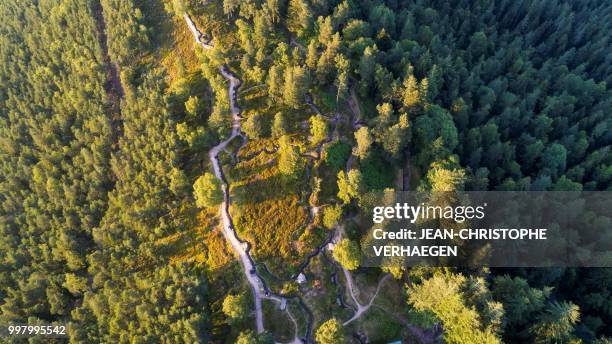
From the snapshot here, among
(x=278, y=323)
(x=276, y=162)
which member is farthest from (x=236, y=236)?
(x=278, y=323)

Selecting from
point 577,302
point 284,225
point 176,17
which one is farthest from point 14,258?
point 577,302

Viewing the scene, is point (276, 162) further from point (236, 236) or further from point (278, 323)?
point (278, 323)

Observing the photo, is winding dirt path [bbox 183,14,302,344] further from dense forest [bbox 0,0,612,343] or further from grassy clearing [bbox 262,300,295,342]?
dense forest [bbox 0,0,612,343]

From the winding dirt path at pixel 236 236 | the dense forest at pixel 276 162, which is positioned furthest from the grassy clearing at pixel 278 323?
the winding dirt path at pixel 236 236

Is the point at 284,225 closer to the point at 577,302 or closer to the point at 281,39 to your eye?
the point at 281,39

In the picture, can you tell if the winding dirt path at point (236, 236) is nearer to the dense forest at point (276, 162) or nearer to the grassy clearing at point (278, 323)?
the grassy clearing at point (278, 323)

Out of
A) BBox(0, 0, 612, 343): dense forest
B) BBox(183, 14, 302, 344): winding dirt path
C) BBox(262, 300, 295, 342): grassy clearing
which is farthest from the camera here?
BBox(183, 14, 302, 344): winding dirt path

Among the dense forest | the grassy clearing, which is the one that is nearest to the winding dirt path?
the grassy clearing

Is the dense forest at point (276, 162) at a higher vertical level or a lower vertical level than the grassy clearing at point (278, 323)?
higher
